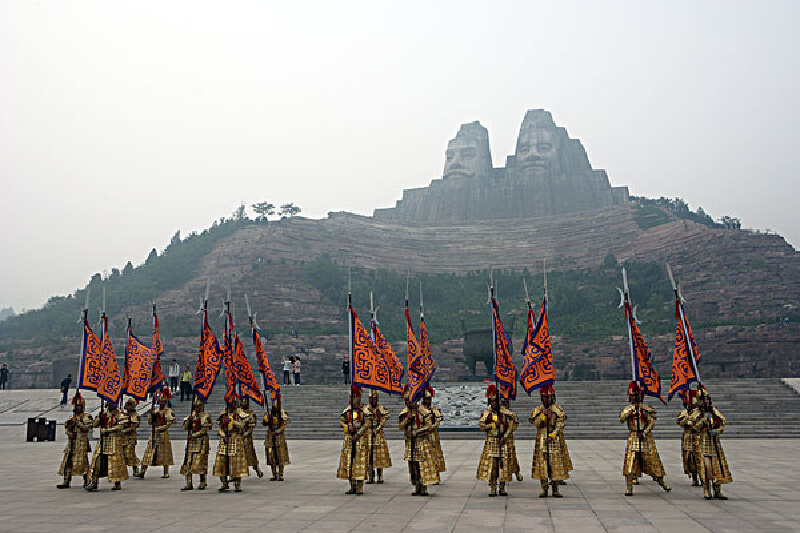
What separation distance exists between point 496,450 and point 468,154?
8525 cm

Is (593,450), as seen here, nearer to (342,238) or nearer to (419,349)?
(419,349)

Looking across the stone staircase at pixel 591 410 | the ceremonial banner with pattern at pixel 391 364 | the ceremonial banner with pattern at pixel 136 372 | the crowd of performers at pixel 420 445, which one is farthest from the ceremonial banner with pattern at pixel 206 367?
the stone staircase at pixel 591 410

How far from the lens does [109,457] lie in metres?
11.7

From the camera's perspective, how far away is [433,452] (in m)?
10.8

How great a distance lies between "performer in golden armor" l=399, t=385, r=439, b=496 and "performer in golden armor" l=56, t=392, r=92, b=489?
5513 mm

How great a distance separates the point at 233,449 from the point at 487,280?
51147 millimetres

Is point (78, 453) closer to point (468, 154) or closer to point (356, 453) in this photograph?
point (356, 453)

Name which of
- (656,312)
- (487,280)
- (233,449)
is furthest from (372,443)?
(487,280)

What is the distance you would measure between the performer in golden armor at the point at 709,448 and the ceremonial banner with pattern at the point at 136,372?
389 inches

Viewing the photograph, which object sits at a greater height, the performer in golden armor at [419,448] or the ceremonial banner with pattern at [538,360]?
the ceremonial banner with pattern at [538,360]

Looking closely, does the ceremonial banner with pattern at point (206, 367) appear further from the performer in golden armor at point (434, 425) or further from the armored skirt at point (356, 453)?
the performer in golden armor at point (434, 425)

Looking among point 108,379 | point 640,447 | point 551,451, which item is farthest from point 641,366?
point 108,379

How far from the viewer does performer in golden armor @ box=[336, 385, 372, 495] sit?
34.7 feet

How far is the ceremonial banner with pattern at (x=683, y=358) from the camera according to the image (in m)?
10.5
